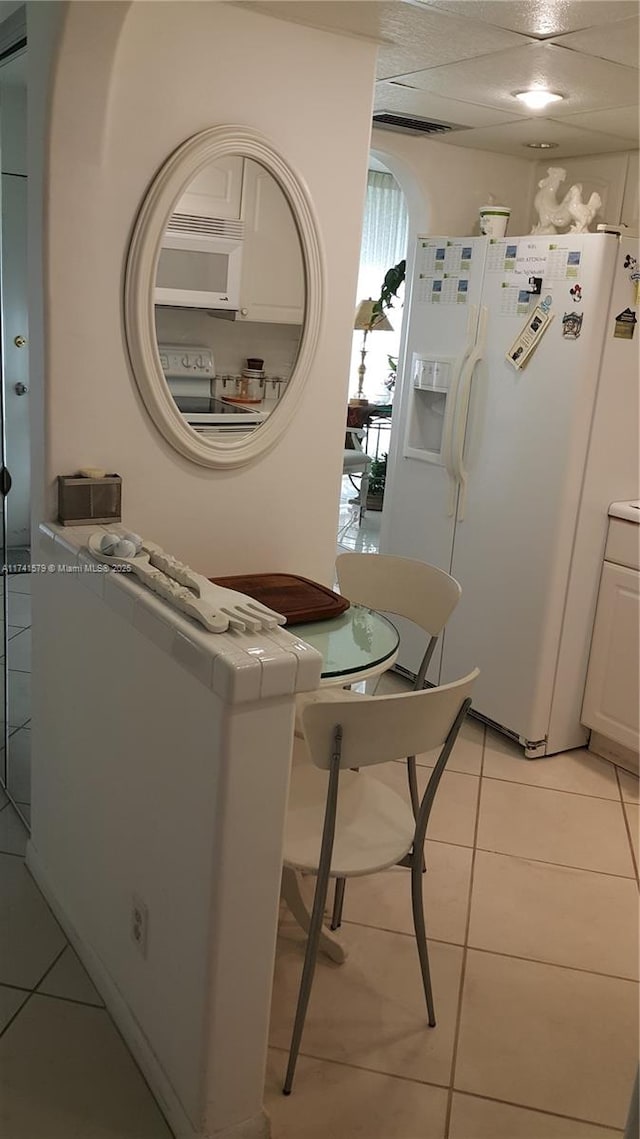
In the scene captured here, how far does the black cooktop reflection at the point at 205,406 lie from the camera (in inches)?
97.4

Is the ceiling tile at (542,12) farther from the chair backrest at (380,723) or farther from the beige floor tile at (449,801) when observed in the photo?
the beige floor tile at (449,801)

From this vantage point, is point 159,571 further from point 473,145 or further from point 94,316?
point 473,145

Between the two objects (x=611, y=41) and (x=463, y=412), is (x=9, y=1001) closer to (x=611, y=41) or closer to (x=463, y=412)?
(x=463, y=412)

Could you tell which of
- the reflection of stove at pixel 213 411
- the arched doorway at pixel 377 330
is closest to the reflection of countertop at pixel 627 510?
the reflection of stove at pixel 213 411

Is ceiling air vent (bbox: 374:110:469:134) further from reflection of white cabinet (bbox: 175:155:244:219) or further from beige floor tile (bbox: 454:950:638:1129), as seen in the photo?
beige floor tile (bbox: 454:950:638:1129)

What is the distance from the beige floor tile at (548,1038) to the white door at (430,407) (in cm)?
173

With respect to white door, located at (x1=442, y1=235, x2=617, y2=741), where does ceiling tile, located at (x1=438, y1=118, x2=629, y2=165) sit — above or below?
above

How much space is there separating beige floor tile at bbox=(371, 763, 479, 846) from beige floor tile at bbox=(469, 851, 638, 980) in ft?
0.42

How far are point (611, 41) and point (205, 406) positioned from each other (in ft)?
4.52

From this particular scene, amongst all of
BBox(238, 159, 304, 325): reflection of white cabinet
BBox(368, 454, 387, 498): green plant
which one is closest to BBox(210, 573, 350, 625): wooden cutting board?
BBox(238, 159, 304, 325): reflection of white cabinet

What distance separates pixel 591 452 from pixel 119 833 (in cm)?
218

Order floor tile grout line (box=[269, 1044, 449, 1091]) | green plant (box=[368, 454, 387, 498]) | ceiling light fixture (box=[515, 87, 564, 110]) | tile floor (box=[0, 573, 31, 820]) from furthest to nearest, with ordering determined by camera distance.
→ green plant (box=[368, 454, 387, 498]), tile floor (box=[0, 573, 31, 820]), ceiling light fixture (box=[515, 87, 564, 110]), floor tile grout line (box=[269, 1044, 449, 1091])

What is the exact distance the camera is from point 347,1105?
6.62 ft

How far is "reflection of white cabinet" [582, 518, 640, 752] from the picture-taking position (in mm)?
3469
